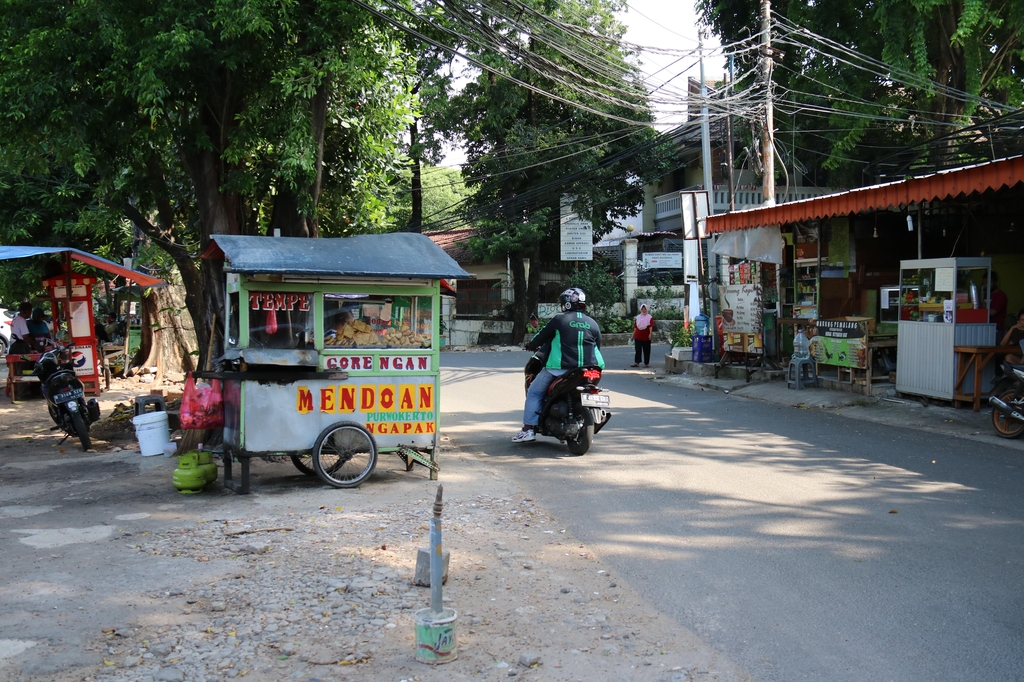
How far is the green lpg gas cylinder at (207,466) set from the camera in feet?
25.8

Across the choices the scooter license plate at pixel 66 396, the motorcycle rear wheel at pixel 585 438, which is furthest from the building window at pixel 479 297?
the motorcycle rear wheel at pixel 585 438

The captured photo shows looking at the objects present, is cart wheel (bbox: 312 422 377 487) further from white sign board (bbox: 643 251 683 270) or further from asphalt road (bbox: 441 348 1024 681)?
white sign board (bbox: 643 251 683 270)

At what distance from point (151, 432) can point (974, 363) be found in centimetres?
1051

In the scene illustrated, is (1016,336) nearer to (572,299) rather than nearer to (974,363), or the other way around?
(974,363)

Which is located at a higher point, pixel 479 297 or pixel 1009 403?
pixel 479 297

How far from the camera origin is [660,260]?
34.2 m

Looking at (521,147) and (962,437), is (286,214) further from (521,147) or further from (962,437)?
(521,147)

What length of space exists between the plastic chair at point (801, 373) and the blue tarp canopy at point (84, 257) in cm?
1155

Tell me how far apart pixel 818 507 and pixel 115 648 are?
5.29 m

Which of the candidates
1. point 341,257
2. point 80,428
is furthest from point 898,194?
point 80,428

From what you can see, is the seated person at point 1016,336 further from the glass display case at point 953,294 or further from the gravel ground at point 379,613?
the gravel ground at point 379,613

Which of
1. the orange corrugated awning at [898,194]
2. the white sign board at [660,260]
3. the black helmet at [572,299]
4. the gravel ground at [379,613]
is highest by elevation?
the white sign board at [660,260]

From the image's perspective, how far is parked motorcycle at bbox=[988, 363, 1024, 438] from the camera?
9.92 meters

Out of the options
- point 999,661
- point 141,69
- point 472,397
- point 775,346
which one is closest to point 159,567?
point 999,661
